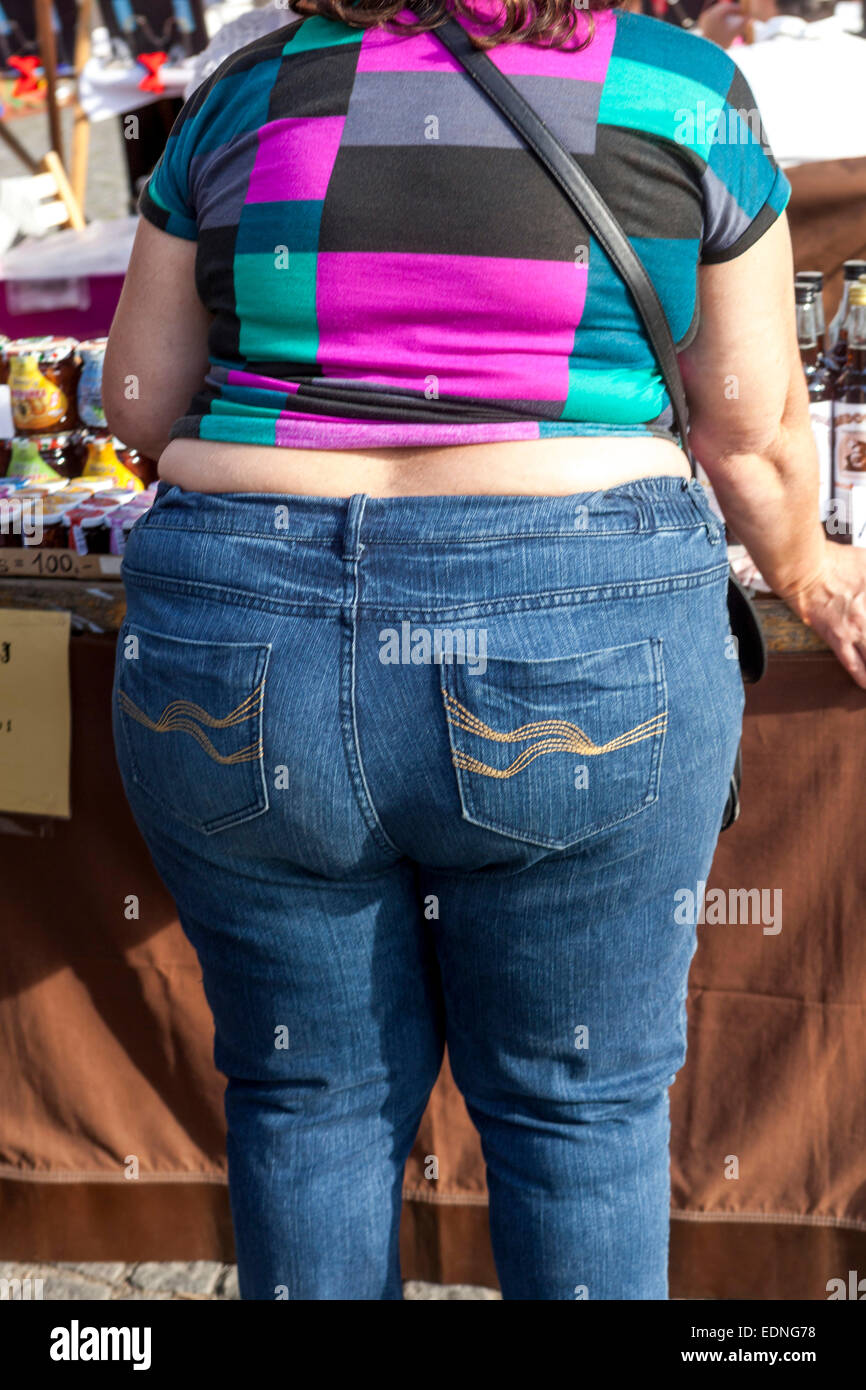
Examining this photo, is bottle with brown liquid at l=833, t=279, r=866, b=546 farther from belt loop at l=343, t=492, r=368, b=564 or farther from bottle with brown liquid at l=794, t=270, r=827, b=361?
belt loop at l=343, t=492, r=368, b=564

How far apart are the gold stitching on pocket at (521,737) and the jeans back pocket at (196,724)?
0.15 meters

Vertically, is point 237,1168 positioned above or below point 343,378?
below

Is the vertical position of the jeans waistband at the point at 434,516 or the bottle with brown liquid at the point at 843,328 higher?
the bottle with brown liquid at the point at 843,328

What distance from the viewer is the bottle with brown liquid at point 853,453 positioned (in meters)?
1.62

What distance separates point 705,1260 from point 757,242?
1.43 m

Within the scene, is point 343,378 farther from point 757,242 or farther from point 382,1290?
point 382,1290

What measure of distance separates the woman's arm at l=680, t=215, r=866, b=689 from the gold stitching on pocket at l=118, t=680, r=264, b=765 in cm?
52

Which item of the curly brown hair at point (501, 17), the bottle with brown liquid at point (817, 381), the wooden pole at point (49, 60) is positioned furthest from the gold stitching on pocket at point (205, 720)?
the wooden pole at point (49, 60)

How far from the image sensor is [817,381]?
1751mm

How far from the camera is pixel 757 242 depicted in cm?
108

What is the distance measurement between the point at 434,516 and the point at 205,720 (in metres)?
0.24

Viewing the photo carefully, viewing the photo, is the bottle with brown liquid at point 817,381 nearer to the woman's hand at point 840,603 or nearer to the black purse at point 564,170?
the woman's hand at point 840,603

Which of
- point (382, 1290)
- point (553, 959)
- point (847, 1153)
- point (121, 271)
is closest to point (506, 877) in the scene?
point (553, 959)

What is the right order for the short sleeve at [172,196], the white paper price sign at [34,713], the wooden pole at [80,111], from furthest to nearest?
the wooden pole at [80,111] < the white paper price sign at [34,713] < the short sleeve at [172,196]
